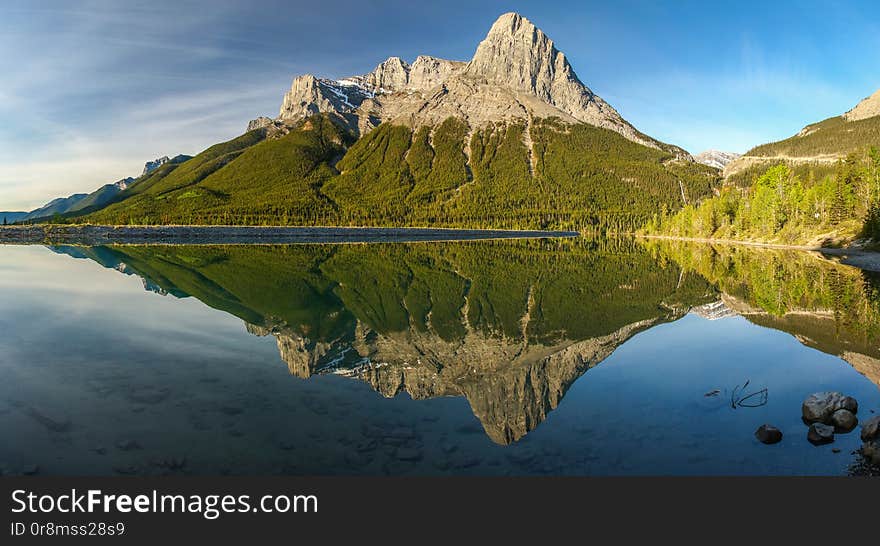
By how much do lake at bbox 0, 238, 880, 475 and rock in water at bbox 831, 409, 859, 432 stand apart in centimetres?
82

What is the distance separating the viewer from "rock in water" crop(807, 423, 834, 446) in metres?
12.9

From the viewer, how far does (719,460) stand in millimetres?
11875

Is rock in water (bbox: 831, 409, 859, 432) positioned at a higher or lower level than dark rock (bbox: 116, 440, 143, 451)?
lower

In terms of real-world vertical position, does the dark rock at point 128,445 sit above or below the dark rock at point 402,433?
above

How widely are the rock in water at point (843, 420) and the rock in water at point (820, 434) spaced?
0.42 meters

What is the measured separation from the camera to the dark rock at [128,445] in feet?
38.4

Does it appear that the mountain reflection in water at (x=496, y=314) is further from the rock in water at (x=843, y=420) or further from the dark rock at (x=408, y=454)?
the rock in water at (x=843, y=420)

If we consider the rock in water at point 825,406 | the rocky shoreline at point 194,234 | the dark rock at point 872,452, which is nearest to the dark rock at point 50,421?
the dark rock at point 872,452

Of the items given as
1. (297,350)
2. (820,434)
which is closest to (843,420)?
(820,434)

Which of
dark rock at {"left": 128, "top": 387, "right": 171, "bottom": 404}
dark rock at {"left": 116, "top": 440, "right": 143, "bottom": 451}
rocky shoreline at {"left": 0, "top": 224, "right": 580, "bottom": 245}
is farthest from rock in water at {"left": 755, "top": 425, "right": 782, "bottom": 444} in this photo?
rocky shoreline at {"left": 0, "top": 224, "right": 580, "bottom": 245}

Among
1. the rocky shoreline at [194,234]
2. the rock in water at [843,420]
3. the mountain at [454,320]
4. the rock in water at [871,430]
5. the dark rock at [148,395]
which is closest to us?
the rock in water at [871,430]

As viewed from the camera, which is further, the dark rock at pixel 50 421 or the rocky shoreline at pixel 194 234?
the rocky shoreline at pixel 194 234

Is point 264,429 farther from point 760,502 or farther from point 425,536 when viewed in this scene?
point 760,502

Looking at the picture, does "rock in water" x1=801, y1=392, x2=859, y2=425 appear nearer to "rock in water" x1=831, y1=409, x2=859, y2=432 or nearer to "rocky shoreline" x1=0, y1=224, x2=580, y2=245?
"rock in water" x1=831, y1=409, x2=859, y2=432
